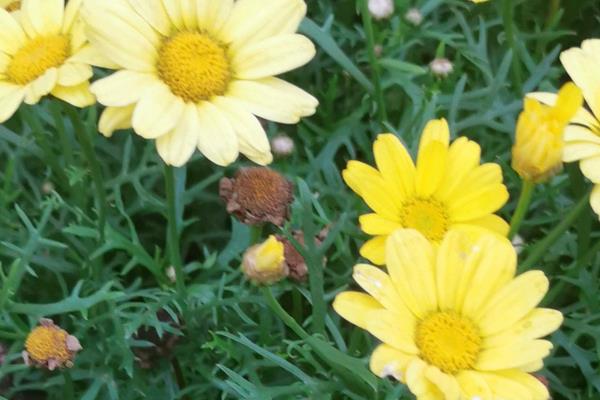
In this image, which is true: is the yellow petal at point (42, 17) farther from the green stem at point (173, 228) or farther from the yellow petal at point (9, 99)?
the green stem at point (173, 228)

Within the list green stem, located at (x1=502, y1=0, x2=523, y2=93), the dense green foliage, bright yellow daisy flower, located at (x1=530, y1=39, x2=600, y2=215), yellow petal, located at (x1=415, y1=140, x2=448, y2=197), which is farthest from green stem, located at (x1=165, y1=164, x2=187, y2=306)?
green stem, located at (x1=502, y1=0, x2=523, y2=93)

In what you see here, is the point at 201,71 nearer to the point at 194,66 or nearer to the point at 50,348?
the point at 194,66

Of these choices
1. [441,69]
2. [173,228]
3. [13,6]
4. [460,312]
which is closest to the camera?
[460,312]

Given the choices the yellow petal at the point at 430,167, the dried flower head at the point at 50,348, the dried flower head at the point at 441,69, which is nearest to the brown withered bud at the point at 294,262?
the yellow petal at the point at 430,167

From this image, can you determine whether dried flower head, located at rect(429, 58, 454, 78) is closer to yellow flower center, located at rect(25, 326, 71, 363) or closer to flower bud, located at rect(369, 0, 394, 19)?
flower bud, located at rect(369, 0, 394, 19)

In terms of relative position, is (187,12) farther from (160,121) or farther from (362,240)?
(362,240)

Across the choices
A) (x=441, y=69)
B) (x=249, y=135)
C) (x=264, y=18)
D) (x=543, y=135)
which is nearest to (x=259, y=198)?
(x=249, y=135)

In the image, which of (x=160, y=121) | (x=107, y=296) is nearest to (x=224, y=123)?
(x=160, y=121)
